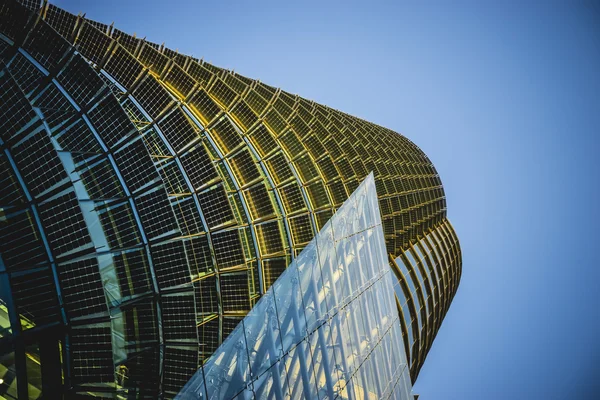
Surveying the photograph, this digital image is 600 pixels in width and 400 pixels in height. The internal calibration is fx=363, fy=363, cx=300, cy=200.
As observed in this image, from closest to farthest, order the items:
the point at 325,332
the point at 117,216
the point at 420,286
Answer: the point at 117,216
the point at 325,332
the point at 420,286

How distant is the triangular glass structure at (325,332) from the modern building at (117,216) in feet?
5.89

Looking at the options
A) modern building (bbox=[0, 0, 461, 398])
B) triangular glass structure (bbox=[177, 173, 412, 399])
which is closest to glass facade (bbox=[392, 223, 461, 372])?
triangular glass structure (bbox=[177, 173, 412, 399])

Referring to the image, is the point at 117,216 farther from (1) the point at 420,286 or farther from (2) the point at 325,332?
(1) the point at 420,286

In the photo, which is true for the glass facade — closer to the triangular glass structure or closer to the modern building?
the triangular glass structure

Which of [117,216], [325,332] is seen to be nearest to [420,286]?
[325,332]

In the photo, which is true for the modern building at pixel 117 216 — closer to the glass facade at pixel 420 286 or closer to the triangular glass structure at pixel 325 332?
the triangular glass structure at pixel 325 332

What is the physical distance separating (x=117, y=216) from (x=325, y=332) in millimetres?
9329

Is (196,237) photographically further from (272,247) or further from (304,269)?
(272,247)

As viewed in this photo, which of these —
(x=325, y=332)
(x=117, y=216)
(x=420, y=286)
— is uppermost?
(x=117, y=216)

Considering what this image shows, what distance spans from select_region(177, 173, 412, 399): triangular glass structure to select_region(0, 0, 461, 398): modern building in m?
1.80

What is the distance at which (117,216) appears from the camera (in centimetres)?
1323

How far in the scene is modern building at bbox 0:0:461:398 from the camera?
10.2 m

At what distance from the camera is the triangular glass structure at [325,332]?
10.5m

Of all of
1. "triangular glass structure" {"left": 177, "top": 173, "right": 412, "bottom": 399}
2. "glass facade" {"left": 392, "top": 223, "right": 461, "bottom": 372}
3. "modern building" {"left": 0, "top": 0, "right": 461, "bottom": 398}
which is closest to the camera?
"modern building" {"left": 0, "top": 0, "right": 461, "bottom": 398}
